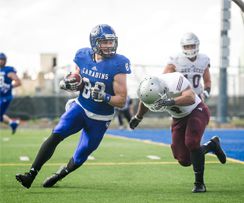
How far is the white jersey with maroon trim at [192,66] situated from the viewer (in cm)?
948

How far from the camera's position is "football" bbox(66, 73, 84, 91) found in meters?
8.01

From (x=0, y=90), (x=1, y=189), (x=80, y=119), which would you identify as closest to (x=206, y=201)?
(x=80, y=119)

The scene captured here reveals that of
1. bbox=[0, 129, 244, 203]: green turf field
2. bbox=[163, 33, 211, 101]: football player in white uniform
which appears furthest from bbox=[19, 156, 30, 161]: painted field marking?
bbox=[163, 33, 211, 101]: football player in white uniform

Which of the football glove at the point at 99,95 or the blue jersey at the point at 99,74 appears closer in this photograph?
the football glove at the point at 99,95

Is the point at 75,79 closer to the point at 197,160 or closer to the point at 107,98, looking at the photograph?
the point at 107,98

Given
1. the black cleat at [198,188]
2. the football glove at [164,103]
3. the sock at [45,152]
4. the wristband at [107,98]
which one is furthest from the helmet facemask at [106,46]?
the black cleat at [198,188]

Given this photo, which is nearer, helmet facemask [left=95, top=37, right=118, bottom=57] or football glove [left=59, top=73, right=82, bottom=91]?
football glove [left=59, top=73, right=82, bottom=91]

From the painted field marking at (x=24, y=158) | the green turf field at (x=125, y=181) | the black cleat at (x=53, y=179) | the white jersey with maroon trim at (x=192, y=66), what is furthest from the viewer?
the painted field marking at (x=24, y=158)

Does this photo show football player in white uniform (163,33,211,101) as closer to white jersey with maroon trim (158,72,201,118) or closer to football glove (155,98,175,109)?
white jersey with maroon trim (158,72,201,118)

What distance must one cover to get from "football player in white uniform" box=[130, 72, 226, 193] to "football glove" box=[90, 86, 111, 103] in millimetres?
345

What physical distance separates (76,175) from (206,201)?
9.30 feet

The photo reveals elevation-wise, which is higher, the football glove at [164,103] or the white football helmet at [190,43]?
the white football helmet at [190,43]

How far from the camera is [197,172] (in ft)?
26.5

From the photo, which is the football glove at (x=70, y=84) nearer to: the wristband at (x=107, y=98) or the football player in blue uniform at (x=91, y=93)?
A: the football player in blue uniform at (x=91, y=93)
